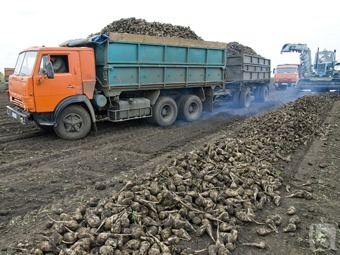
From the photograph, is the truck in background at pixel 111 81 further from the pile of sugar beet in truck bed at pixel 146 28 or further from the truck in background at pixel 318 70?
the truck in background at pixel 318 70

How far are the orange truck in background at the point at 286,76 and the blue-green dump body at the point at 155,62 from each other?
1668cm

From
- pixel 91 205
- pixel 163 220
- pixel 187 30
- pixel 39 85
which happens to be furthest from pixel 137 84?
pixel 163 220

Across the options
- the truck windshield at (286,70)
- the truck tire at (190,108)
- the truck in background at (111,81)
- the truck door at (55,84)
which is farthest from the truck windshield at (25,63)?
the truck windshield at (286,70)

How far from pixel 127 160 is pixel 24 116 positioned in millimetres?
3170

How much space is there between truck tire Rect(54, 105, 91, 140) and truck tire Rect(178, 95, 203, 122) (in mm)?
3671

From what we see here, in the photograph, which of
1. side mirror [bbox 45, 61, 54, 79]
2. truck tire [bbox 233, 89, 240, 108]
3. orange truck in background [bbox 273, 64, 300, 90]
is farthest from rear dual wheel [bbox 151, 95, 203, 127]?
orange truck in background [bbox 273, 64, 300, 90]

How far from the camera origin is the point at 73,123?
8055 millimetres

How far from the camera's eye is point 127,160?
6477 millimetres

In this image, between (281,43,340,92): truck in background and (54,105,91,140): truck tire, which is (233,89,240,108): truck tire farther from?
(281,43,340,92): truck in background

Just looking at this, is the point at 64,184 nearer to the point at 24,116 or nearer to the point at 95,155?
the point at 95,155

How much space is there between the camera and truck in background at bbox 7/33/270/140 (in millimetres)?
7598

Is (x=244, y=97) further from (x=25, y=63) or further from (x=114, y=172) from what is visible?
(x=114, y=172)

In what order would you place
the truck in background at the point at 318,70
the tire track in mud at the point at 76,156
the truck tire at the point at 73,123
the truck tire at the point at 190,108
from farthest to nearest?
1. the truck in background at the point at 318,70
2. the truck tire at the point at 190,108
3. the truck tire at the point at 73,123
4. the tire track in mud at the point at 76,156

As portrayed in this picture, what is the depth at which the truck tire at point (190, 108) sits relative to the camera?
10.8 m
